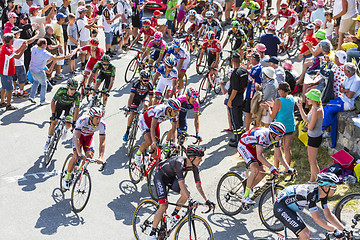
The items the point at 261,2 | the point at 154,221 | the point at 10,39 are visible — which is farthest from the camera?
the point at 261,2

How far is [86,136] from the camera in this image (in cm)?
984

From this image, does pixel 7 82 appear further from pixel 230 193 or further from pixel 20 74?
pixel 230 193

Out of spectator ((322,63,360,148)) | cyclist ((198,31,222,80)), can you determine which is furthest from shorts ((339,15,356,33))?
spectator ((322,63,360,148))

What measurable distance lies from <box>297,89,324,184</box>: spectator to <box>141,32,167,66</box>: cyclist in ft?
20.5

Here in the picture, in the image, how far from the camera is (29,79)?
47.6ft

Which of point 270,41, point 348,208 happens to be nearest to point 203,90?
point 270,41

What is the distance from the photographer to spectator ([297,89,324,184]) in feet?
30.5

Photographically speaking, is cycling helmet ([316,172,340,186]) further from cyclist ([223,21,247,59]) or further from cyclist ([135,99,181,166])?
cyclist ([223,21,247,59])

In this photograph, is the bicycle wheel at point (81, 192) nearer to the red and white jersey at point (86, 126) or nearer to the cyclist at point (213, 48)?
the red and white jersey at point (86, 126)

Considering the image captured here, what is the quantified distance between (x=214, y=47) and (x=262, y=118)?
3.74 meters

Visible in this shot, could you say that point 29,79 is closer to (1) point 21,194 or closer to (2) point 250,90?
(1) point 21,194

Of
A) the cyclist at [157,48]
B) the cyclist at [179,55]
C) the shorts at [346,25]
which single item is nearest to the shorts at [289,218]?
the cyclist at [179,55]

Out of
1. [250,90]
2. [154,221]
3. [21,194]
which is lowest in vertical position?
[21,194]

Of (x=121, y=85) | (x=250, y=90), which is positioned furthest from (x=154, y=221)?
(x=121, y=85)
